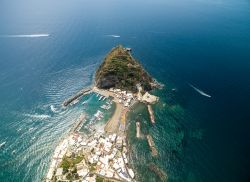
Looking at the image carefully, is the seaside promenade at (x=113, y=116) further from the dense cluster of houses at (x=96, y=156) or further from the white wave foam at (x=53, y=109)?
the white wave foam at (x=53, y=109)

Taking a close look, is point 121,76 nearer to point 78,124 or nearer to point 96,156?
point 78,124

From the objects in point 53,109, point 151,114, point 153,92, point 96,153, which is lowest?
point 53,109

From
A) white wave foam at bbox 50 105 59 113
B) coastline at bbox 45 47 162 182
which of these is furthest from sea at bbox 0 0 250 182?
coastline at bbox 45 47 162 182

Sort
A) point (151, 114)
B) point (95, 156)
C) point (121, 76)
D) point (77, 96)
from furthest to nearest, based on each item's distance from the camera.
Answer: point (121, 76) → point (77, 96) → point (151, 114) → point (95, 156)

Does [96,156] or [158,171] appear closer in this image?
[158,171]

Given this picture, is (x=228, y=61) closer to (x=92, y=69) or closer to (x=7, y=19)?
(x=92, y=69)

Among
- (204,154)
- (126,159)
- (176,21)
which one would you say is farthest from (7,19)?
(204,154)

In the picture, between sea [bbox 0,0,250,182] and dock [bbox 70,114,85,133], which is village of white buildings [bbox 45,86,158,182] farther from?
sea [bbox 0,0,250,182]

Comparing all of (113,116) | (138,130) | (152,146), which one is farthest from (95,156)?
(113,116)
